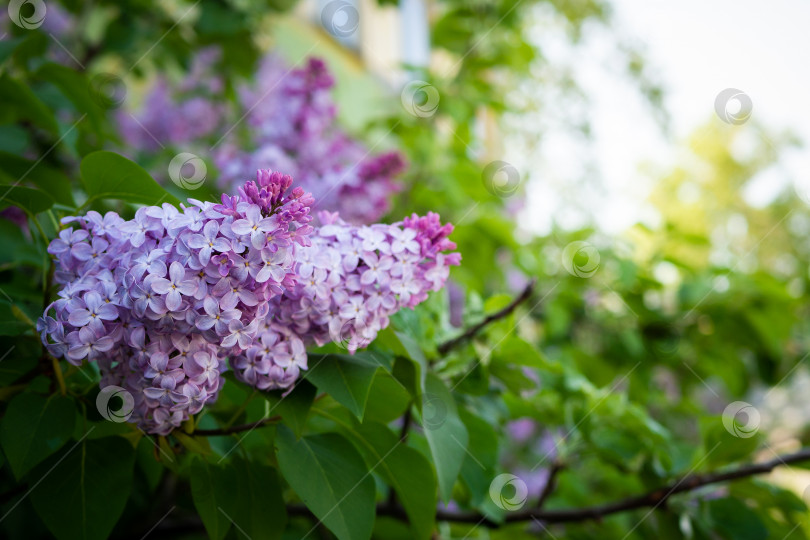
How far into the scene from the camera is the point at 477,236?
2.03 meters

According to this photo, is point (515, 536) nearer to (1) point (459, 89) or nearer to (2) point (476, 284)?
(2) point (476, 284)

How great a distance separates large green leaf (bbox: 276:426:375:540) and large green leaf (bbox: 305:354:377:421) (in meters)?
0.10

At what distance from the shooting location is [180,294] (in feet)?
2.28

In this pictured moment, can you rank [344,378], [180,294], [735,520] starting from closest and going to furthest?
1. [180,294]
2. [344,378]
3. [735,520]

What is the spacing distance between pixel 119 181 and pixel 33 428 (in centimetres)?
30

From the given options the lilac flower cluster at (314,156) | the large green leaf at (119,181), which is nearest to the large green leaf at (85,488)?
the large green leaf at (119,181)

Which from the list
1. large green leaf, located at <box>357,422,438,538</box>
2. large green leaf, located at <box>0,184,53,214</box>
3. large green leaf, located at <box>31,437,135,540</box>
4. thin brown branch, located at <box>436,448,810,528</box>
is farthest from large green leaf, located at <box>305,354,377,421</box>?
thin brown branch, located at <box>436,448,810,528</box>

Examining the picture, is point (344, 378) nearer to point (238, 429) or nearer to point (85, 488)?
point (238, 429)

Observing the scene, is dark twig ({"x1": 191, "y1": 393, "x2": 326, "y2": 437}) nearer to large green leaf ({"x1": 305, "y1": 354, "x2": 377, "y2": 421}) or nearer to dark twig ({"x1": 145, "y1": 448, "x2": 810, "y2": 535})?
large green leaf ({"x1": 305, "y1": 354, "x2": 377, "y2": 421})

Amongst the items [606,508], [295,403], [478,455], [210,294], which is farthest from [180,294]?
[606,508]

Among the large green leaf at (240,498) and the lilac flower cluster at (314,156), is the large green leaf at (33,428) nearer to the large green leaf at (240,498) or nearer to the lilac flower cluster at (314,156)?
the large green leaf at (240,498)

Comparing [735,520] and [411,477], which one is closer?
[411,477]

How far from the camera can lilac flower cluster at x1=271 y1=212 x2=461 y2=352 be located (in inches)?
30.7

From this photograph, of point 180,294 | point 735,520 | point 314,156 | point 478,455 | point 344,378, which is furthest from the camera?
point 314,156
